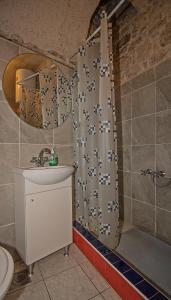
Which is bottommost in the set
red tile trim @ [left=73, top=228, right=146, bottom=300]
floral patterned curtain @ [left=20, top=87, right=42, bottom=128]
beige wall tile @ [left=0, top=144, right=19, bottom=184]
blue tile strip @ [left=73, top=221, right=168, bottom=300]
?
red tile trim @ [left=73, top=228, right=146, bottom=300]

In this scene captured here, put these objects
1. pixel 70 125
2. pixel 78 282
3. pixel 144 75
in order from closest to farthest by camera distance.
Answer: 1. pixel 78 282
2. pixel 144 75
3. pixel 70 125

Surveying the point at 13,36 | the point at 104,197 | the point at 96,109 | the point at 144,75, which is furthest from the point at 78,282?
the point at 13,36

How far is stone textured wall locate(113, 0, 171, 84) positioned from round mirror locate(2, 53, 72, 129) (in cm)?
70

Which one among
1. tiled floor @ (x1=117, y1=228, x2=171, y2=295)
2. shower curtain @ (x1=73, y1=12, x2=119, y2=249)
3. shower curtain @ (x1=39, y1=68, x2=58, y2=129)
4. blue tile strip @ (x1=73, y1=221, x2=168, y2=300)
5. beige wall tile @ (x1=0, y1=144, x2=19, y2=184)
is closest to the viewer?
blue tile strip @ (x1=73, y1=221, x2=168, y2=300)

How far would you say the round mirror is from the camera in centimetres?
154

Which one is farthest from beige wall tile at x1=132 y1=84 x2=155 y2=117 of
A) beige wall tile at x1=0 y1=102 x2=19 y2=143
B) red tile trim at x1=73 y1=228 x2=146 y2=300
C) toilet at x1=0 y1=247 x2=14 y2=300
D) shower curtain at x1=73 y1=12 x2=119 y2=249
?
toilet at x1=0 y1=247 x2=14 y2=300

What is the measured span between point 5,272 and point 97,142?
108 centimetres

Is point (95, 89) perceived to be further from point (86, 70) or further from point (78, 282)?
point (78, 282)

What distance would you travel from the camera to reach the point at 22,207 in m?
1.31

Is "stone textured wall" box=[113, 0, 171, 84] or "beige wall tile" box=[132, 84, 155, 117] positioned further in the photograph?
"beige wall tile" box=[132, 84, 155, 117]

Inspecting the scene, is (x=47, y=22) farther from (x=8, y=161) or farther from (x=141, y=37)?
(x=8, y=161)

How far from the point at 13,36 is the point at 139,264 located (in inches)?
83.9

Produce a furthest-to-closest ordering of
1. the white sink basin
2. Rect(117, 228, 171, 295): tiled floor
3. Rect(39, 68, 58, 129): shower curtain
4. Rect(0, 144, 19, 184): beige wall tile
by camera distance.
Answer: Rect(39, 68, 58, 129): shower curtain → Rect(0, 144, 19, 184): beige wall tile → the white sink basin → Rect(117, 228, 171, 295): tiled floor

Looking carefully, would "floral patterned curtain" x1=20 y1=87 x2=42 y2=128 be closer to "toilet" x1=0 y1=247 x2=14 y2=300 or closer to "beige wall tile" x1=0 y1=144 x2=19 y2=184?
"beige wall tile" x1=0 y1=144 x2=19 y2=184
